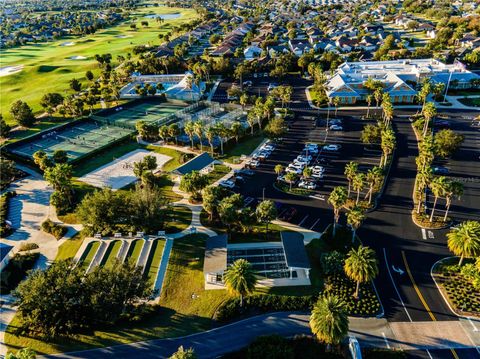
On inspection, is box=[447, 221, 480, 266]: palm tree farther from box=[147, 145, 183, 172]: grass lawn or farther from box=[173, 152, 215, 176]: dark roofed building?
box=[147, 145, 183, 172]: grass lawn

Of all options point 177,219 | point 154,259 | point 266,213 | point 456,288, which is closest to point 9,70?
point 177,219

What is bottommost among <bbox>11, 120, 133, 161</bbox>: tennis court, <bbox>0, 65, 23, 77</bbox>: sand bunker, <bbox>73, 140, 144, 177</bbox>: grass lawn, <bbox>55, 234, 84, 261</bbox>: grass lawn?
<bbox>55, 234, 84, 261</bbox>: grass lawn

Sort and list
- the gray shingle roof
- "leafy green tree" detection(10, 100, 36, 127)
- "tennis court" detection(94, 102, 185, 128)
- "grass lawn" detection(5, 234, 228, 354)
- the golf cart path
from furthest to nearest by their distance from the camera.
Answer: "tennis court" detection(94, 102, 185, 128) < "leafy green tree" detection(10, 100, 36, 127) < the gray shingle roof < "grass lawn" detection(5, 234, 228, 354) < the golf cart path

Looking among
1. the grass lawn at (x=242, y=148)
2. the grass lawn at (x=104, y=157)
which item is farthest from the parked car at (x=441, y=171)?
the grass lawn at (x=104, y=157)

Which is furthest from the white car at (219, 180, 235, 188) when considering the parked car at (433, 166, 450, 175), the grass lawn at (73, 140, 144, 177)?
the parked car at (433, 166, 450, 175)

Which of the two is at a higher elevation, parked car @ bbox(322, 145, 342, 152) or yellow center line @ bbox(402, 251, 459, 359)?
parked car @ bbox(322, 145, 342, 152)

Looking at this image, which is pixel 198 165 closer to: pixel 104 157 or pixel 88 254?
pixel 104 157

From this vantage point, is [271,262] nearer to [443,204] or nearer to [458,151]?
[443,204]

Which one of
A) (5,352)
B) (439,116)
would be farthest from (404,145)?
(5,352)
